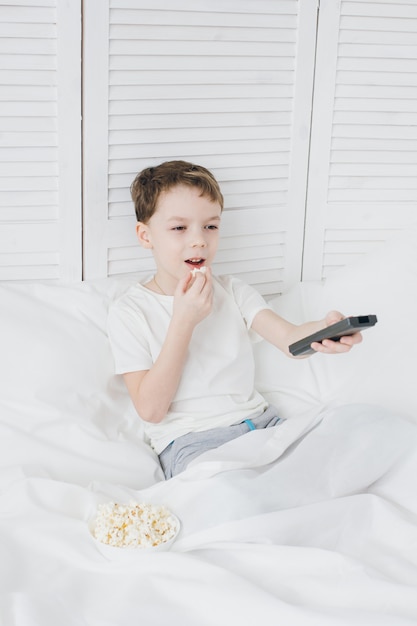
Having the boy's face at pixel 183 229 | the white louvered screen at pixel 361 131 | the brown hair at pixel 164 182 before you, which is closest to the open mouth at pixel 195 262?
the boy's face at pixel 183 229

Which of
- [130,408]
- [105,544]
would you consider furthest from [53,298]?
[105,544]

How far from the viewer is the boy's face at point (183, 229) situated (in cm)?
156

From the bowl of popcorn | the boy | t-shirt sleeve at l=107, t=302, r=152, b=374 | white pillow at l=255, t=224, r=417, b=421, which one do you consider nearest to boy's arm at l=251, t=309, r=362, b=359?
the boy

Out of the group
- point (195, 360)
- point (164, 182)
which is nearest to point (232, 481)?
point (195, 360)

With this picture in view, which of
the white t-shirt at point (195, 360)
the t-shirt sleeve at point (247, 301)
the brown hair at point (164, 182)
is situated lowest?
the white t-shirt at point (195, 360)

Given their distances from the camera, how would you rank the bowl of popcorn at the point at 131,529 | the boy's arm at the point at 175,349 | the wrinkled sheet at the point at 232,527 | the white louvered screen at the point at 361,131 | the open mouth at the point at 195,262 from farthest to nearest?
the white louvered screen at the point at 361,131
the open mouth at the point at 195,262
the boy's arm at the point at 175,349
the bowl of popcorn at the point at 131,529
the wrinkled sheet at the point at 232,527

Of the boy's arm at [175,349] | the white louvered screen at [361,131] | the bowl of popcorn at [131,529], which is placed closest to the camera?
the bowl of popcorn at [131,529]

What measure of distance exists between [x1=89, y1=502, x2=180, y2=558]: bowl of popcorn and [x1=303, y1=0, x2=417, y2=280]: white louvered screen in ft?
2.74

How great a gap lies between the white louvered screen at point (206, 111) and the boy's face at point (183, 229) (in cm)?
16

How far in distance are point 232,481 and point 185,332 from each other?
285mm

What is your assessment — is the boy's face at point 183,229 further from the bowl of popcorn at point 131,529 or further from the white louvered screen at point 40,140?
the bowl of popcorn at point 131,529

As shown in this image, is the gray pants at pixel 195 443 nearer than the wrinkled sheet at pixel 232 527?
No

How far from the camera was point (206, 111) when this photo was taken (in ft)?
5.66

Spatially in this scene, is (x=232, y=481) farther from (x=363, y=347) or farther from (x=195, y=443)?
(x=363, y=347)
